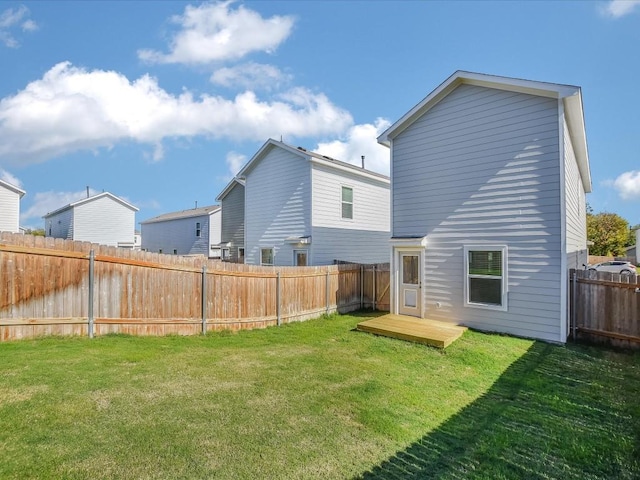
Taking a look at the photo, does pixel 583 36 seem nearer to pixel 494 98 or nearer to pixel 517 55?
pixel 517 55

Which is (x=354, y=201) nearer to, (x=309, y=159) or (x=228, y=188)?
(x=309, y=159)

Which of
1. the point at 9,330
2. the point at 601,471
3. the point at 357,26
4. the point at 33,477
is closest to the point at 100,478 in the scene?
the point at 33,477

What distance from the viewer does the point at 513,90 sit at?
8648 mm

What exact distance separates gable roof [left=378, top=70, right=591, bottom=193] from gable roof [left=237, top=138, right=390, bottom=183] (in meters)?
3.58

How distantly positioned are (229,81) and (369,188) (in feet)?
26.5

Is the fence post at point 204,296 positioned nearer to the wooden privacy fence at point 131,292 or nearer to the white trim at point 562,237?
the wooden privacy fence at point 131,292

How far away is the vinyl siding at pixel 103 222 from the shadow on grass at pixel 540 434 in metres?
32.3

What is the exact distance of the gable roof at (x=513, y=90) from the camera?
26.1 ft

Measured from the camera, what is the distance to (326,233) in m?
14.2

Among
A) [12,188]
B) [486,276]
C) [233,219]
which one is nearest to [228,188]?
[233,219]

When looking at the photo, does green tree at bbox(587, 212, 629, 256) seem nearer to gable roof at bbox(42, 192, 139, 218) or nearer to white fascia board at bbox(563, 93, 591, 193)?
white fascia board at bbox(563, 93, 591, 193)

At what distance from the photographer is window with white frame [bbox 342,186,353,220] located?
15188 millimetres

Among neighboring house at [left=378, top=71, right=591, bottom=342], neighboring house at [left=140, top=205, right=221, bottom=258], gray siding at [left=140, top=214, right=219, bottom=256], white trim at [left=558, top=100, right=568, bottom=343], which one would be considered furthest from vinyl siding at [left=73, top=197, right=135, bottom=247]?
white trim at [left=558, top=100, right=568, bottom=343]

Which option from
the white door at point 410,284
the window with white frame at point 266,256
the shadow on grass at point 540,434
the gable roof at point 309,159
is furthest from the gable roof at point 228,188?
the shadow on grass at point 540,434
